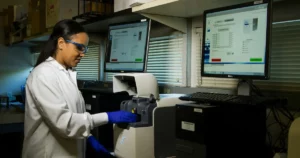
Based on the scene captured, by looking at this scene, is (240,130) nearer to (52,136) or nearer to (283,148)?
(283,148)

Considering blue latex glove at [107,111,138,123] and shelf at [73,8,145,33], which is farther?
shelf at [73,8,145,33]

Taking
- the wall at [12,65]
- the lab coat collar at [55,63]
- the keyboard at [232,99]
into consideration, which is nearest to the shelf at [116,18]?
the lab coat collar at [55,63]

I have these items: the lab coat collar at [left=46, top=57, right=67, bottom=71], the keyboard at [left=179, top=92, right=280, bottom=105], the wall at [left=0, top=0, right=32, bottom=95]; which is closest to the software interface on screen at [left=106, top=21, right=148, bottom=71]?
the lab coat collar at [left=46, top=57, right=67, bottom=71]

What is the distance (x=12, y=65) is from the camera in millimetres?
5031

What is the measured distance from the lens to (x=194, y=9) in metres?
1.82

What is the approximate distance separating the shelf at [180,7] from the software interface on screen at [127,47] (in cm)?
17

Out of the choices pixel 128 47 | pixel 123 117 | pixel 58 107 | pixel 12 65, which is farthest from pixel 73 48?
pixel 12 65

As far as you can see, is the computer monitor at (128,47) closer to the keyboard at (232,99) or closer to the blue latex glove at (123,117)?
the blue latex glove at (123,117)

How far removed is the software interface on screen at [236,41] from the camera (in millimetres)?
1360

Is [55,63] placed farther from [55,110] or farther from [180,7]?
[180,7]

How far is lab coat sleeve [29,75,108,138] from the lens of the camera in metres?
1.47

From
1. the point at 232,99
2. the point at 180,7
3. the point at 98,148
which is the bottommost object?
the point at 98,148

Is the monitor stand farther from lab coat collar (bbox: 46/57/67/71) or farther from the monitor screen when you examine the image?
lab coat collar (bbox: 46/57/67/71)

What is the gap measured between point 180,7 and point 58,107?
867 millimetres
